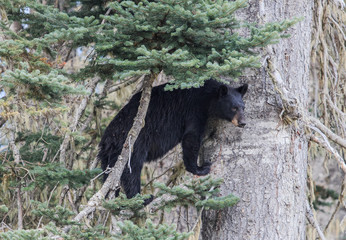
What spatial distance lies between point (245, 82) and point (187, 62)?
3.51 feet

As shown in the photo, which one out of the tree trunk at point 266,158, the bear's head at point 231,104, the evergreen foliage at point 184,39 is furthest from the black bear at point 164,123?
the evergreen foliage at point 184,39

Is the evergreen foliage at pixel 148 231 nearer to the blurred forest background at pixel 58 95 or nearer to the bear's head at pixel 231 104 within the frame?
the blurred forest background at pixel 58 95

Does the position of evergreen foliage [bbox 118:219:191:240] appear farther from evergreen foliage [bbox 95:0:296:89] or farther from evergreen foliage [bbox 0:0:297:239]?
evergreen foliage [bbox 95:0:296:89]

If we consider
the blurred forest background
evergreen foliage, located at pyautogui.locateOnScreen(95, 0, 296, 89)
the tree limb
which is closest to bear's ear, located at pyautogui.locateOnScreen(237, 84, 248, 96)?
evergreen foliage, located at pyautogui.locateOnScreen(95, 0, 296, 89)

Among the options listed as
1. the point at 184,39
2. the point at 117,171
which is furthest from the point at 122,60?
the point at 117,171

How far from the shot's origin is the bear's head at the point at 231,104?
3.45 meters

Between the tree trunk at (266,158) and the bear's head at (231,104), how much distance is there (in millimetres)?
62

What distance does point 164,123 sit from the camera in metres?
4.04

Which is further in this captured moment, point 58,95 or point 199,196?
point 199,196

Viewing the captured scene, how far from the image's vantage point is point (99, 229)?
2.95 meters

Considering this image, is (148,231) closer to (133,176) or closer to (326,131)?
(133,176)

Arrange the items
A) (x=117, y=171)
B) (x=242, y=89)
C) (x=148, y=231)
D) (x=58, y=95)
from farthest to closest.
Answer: (x=242, y=89) → (x=117, y=171) → (x=58, y=95) → (x=148, y=231)

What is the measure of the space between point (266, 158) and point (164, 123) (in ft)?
3.44

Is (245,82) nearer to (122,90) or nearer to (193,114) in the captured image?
(193,114)
